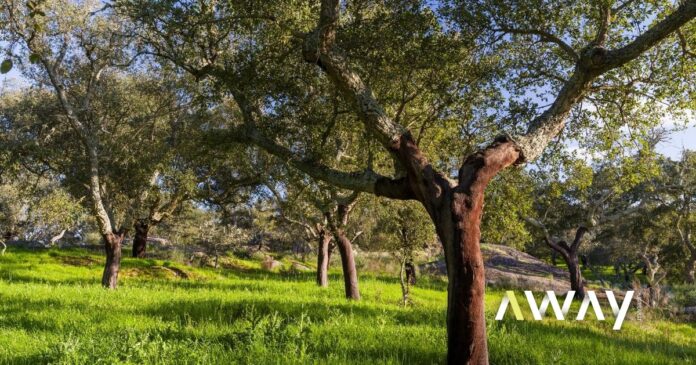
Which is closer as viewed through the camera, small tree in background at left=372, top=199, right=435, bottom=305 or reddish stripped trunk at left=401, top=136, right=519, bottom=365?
reddish stripped trunk at left=401, top=136, right=519, bottom=365

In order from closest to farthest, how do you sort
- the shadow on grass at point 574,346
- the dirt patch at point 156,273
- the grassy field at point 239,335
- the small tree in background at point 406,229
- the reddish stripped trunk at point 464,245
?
1. the grassy field at point 239,335
2. the reddish stripped trunk at point 464,245
3. the shadow on grass at point 574,346
4. the small tree in background at point 406,229
5. the dirt patch at point 156,273

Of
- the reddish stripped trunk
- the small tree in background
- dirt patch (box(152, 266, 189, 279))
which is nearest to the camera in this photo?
the reddish stripped trunk

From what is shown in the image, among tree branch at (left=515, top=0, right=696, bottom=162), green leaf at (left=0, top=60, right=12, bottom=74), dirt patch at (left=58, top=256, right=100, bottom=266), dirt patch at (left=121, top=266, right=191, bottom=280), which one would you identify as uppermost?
tree branch at (left=515, top=0, right=696, bottom=162)

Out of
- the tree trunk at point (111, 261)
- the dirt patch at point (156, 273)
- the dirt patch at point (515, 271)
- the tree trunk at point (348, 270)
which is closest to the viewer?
the tree trunk at point (348, 270)

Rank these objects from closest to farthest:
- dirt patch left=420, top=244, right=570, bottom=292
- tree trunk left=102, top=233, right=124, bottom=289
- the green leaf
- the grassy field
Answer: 1. the green leaf
2. the grassy field
3. tree trunk left=102, top=233, right=124, bottom=289
4. dirt patch left=420, top=244, right=570, bottom=292

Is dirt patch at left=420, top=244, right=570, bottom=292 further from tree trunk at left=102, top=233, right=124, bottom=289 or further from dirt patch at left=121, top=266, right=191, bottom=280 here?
tree trunk at left=102, top=233, right=124, bottom=289

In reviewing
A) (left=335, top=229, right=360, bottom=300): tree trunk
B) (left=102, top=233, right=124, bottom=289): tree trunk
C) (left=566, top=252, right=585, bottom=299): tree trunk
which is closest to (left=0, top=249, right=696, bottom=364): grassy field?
(left=102, top=233, right=124, bottom=289): tree trunk

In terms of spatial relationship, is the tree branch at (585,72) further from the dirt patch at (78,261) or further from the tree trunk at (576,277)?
the dirt patch at (78,261)

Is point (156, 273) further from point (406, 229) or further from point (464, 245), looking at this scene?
point (464, 245)

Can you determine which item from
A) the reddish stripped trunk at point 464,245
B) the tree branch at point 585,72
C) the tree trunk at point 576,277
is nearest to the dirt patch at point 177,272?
the reddish stripped trunk at point 464,245

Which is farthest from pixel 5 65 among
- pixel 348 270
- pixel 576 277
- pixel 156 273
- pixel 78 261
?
pixel 576 277

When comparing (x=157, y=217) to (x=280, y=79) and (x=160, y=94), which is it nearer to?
(x=160, y=94)

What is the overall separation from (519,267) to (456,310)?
41.8 m

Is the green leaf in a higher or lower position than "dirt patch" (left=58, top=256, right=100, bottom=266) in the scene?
higher
